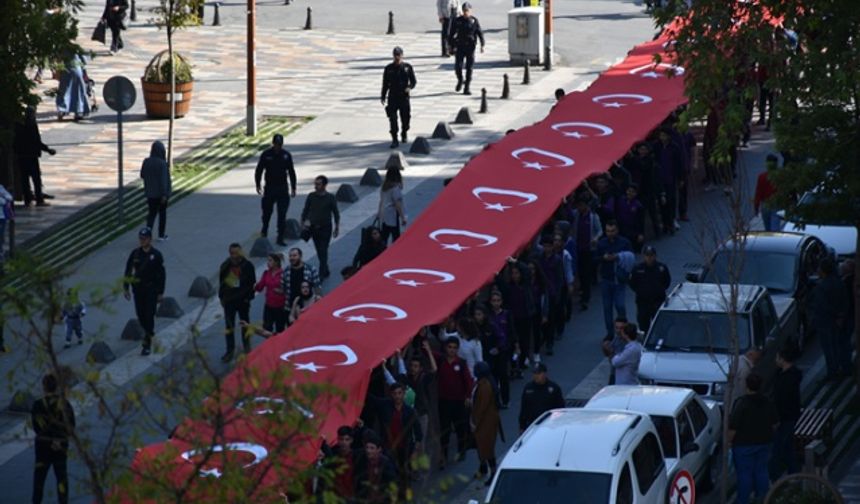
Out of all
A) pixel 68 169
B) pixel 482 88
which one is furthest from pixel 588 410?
pixel 482 88

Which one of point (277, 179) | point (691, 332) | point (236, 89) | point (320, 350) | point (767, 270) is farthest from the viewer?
point (236, 89)

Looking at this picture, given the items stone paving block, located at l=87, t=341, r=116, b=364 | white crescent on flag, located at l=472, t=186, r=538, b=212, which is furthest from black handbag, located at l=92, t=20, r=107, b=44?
stone paving block, located at l=87, t=341, r=116, b=364

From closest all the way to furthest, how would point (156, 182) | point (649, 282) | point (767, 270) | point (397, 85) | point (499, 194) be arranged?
point (649, 282) < point (767, 270) < point (499, 194) < point (156, 182) < point (397, 85)

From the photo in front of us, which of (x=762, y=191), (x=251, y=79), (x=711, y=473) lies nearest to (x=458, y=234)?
(x=762, y=191)

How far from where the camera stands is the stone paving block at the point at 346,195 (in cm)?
3097

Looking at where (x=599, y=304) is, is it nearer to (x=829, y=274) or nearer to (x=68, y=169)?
(x=829, y=274)

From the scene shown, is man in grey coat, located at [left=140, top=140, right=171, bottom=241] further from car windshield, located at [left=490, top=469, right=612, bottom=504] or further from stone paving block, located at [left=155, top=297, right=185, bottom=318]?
car windshield, located at [left=490, top=469, right=612, bottom=504]

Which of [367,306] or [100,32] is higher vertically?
[100,32]

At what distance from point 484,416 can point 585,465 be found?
9.74 ft

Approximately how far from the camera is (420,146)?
34312mm

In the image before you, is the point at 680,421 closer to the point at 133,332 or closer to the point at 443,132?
the point at 133,332

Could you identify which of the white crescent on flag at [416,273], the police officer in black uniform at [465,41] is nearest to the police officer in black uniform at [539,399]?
the white crescent on flag at [416,273]

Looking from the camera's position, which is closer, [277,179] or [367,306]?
[367,306]

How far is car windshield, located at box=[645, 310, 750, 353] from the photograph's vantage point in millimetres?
Result: 21969
